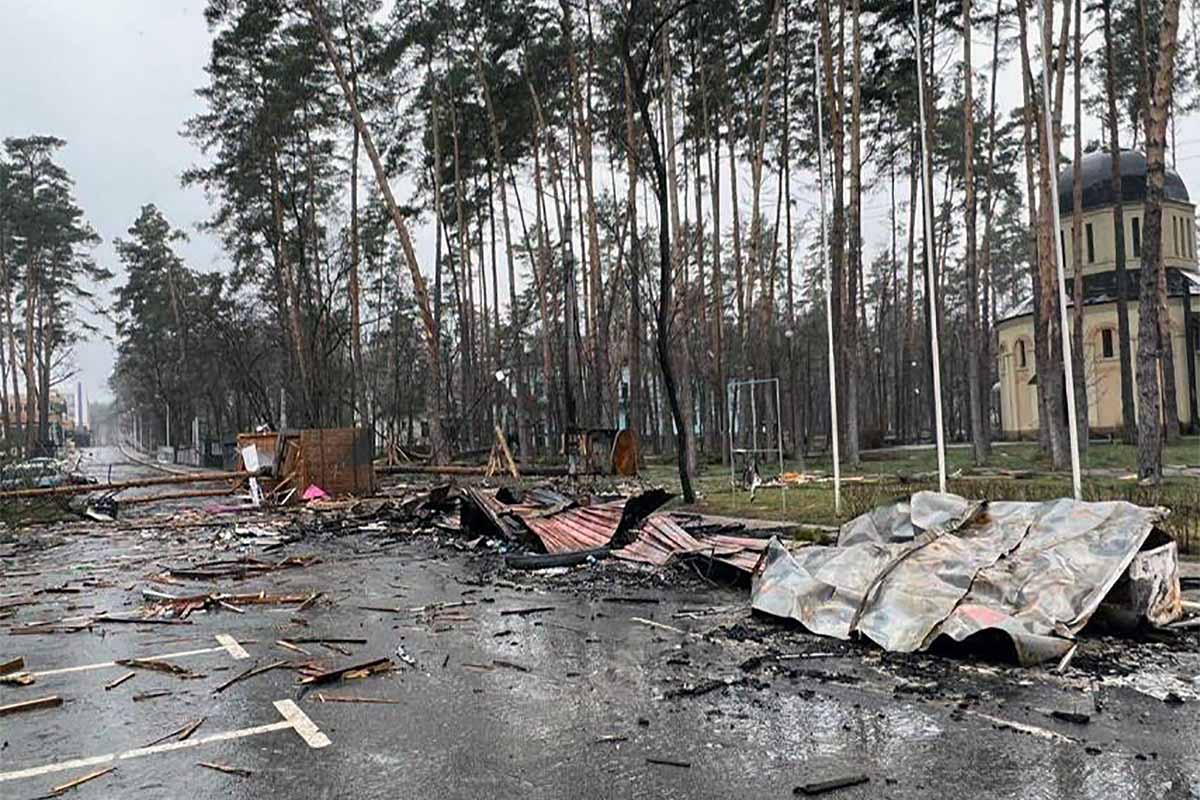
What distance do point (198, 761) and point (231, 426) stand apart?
6107 cm

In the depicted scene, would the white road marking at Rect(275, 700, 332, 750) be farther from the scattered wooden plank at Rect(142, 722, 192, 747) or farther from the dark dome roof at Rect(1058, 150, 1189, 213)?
the dark dome roof at Rect(1058, 150, 1189, 213)

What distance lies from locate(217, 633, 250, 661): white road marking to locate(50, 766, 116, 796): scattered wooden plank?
2.35 metres

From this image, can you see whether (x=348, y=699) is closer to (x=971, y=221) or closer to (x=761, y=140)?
(x=761, y=140)

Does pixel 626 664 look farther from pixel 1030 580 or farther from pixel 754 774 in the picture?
pixel 1030 580

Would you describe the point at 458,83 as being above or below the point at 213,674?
above

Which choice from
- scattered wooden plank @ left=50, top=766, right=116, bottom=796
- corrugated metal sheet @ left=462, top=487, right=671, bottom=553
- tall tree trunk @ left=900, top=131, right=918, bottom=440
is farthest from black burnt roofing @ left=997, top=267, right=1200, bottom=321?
scattered wooden plank @ left=50, top=766, right=116, bottom=796

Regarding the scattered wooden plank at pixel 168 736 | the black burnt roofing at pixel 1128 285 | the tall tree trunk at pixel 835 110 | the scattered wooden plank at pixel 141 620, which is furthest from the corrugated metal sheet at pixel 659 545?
the black burnt roofing at pixel 1128 285

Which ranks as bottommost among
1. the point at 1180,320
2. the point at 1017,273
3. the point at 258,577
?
the point at 258,577

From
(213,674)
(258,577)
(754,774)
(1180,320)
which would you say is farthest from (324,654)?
(1180,320)

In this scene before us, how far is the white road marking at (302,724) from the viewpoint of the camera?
468cm

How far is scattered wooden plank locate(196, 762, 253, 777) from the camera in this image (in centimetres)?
422

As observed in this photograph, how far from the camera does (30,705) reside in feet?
18.0

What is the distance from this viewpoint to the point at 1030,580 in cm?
643

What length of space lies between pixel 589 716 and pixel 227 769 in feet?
6.39
